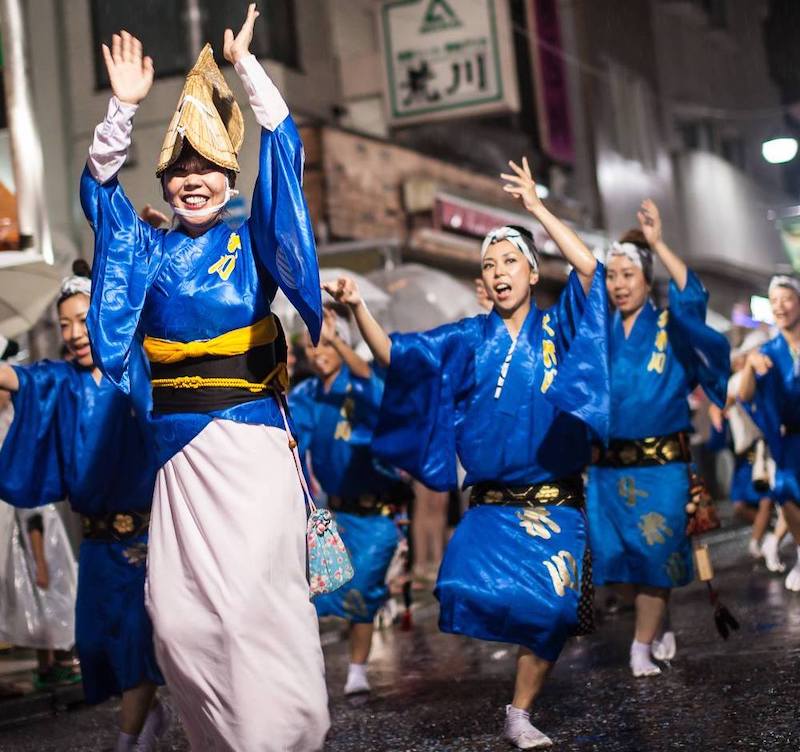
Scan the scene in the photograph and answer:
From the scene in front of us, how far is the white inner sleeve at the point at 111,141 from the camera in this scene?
4629 mm

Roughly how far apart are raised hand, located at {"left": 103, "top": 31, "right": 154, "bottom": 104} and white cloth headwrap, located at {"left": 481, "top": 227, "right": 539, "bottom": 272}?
1970 millimetres

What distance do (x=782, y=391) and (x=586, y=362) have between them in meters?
4.34

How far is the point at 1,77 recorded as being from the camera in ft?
32.8

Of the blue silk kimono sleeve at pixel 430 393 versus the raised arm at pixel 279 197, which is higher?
the raised arm at pixel 279 197

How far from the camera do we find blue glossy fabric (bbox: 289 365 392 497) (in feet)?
26.6

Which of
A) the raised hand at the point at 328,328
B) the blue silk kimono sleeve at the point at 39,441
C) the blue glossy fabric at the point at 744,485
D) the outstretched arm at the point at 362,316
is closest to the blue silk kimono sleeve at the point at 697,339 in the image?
the raised hand at the point at 328,328

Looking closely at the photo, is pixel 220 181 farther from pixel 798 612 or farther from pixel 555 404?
pixel 798 612

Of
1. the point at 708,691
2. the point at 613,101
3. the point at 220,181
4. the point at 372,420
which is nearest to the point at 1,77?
the point at 372,420

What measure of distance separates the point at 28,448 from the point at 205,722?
95.2 inches

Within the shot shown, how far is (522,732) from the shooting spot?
562cm

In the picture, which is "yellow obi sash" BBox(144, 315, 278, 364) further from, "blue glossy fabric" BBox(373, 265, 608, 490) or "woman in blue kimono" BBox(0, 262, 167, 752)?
"blue glossy fabric" BBox(373, 265, 608, 490)

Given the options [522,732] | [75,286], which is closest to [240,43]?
[75,286]

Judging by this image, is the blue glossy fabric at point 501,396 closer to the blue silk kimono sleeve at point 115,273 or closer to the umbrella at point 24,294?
the blue silk kimono sleeve at point 115,273

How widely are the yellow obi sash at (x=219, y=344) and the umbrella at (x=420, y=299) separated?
7.42 meters
